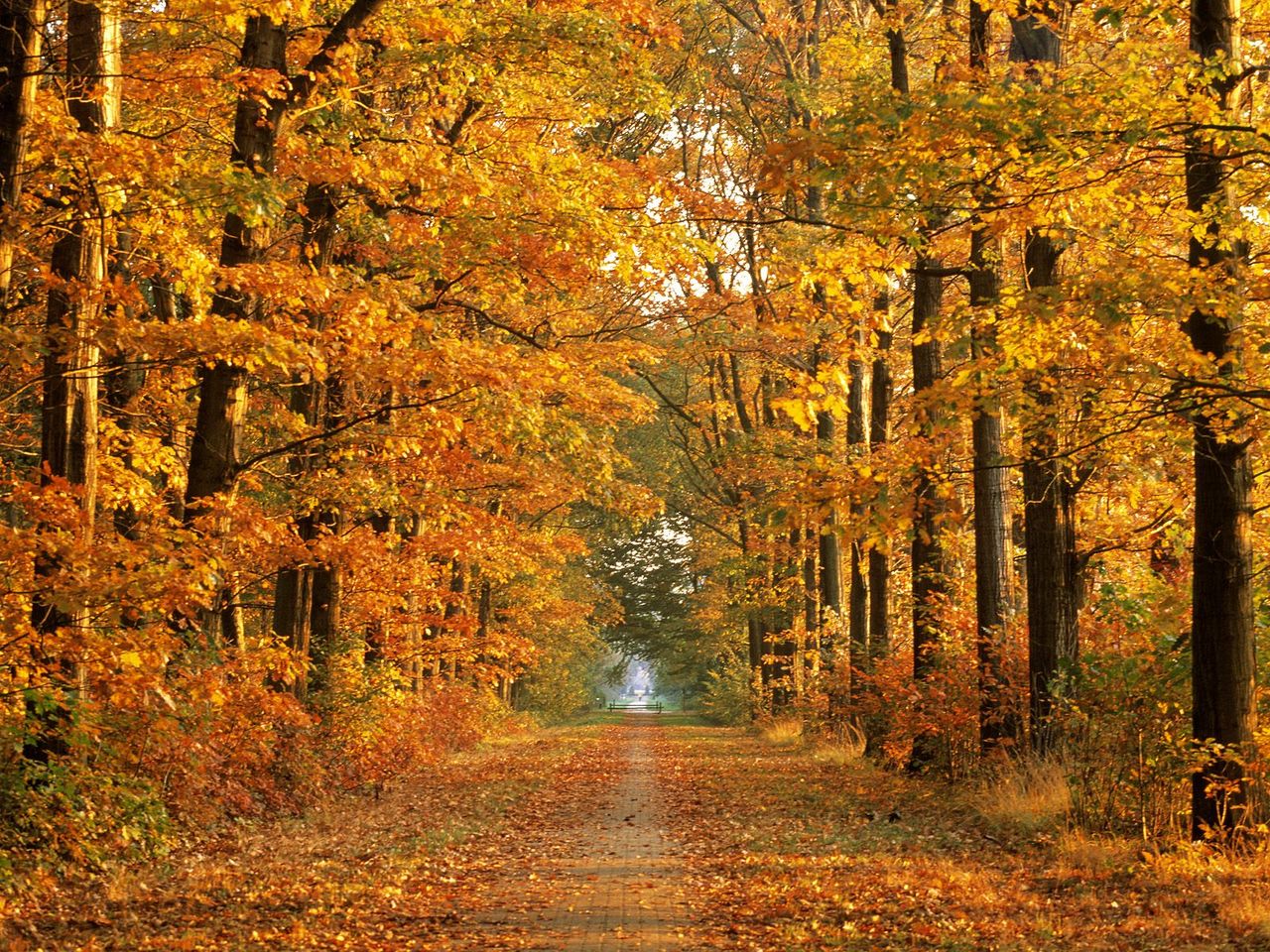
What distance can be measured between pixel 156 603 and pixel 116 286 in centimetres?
267

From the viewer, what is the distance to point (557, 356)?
55.7 feet

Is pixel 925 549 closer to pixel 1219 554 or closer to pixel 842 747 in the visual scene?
pixel 842 747

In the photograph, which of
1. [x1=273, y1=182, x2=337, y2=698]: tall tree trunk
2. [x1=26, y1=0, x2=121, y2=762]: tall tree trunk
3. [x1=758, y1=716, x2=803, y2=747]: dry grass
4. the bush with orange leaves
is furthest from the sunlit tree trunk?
[x1=758, y1=716, x2=803, y2=747]: dry grass

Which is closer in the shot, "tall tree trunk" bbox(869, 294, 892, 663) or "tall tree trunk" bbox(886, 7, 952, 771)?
"tall tree trunk" bbox(886, 7, 952, 771)

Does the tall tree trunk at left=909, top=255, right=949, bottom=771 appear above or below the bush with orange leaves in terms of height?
above

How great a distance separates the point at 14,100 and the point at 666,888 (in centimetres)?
800

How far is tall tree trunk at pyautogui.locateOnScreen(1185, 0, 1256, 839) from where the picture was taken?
919 cm

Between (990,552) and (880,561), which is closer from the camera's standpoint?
(990,552)

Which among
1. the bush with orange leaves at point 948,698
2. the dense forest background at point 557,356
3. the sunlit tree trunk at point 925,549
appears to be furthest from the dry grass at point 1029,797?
the sunlit tree trunk at point 925,549

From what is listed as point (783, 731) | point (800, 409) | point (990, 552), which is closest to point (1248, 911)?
point (800, 409)

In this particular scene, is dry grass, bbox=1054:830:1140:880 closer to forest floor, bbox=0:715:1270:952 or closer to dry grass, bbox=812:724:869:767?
forest floor, bbox=0:715:1270:952

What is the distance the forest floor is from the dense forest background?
805mm

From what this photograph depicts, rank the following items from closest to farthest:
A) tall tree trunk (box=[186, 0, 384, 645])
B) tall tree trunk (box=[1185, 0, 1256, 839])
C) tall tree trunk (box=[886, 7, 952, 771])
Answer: tall tree trunk (box=[1185, 0, 1256, 839]) → tall tree trunk (box=[186, 0, 384, 645]) → tall tree trunk (box=[886, 7, 952, 771])

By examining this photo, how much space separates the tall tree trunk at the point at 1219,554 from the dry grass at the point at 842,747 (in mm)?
12305
